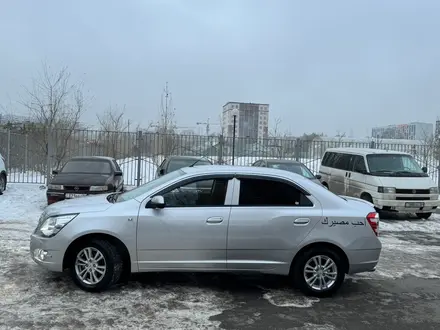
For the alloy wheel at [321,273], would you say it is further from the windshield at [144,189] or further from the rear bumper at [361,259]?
the windshield at [144,189]

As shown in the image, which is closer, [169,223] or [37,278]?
[169,223]

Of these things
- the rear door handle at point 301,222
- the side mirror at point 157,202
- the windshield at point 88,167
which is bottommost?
the rear door handle at point 301,222

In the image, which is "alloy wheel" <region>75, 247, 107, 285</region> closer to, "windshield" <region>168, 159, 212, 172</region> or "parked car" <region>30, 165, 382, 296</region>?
"parked car" <region>30, 165, 382, 296</region>

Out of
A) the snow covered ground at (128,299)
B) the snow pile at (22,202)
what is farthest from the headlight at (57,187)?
the snow covered ground at (128,299)

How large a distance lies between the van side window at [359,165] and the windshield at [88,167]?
7223mm

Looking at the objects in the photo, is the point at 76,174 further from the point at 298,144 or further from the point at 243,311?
the point at 298,144

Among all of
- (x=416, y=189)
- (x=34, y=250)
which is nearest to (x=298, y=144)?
(x=416, y=189)

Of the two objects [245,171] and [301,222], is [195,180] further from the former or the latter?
[301,222]

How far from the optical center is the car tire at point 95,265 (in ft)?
17.8

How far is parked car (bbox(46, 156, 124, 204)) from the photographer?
10961mm

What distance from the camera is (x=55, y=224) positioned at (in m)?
5.47

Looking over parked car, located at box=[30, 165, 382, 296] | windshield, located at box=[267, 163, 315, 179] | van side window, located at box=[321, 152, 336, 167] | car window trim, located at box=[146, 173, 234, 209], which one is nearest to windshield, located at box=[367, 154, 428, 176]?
windshield, located at box=[267, 163, 315, 179]

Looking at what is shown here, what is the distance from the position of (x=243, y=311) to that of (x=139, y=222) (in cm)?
163

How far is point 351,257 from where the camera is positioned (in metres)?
5.72
